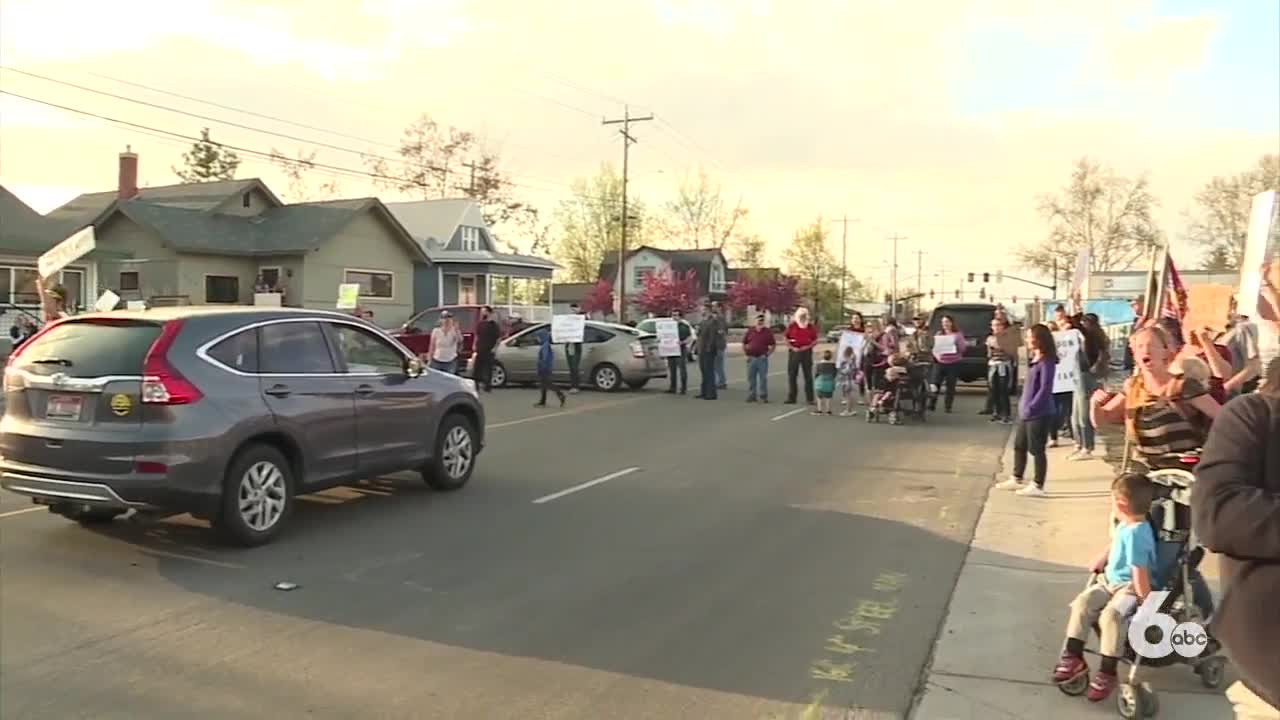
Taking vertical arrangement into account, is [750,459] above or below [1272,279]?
below

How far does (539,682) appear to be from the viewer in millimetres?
4953

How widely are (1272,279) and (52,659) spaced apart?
6712mm

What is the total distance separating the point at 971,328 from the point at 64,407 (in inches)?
663

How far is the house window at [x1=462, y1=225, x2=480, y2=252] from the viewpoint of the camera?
153ft

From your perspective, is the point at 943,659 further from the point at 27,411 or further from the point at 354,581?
the point at 27,411

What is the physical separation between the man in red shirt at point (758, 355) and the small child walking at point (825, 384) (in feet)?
6.18

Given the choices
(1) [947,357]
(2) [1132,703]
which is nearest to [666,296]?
(1) [947,357]

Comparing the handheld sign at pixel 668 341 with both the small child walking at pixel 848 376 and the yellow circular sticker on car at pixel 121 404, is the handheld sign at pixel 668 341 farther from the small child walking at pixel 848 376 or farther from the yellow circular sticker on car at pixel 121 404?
the yellow circular sticker on car at pixel 121 404

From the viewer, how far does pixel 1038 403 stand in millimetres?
9781

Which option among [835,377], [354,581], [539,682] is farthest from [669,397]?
[539,682]

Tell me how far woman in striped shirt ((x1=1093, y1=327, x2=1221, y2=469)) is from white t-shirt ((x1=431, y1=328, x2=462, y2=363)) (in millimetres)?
14691

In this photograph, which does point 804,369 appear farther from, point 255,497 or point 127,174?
point 127,174

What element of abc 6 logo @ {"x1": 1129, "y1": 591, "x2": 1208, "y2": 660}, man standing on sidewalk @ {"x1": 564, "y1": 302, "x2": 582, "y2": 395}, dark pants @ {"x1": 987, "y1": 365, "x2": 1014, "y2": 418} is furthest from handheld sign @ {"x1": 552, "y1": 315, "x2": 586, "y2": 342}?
abc 6 logo @ {"x1": 1129, "y1": 591, "x2": 1208, "y2": 660}

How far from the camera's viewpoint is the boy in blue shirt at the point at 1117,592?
15.2 feet
